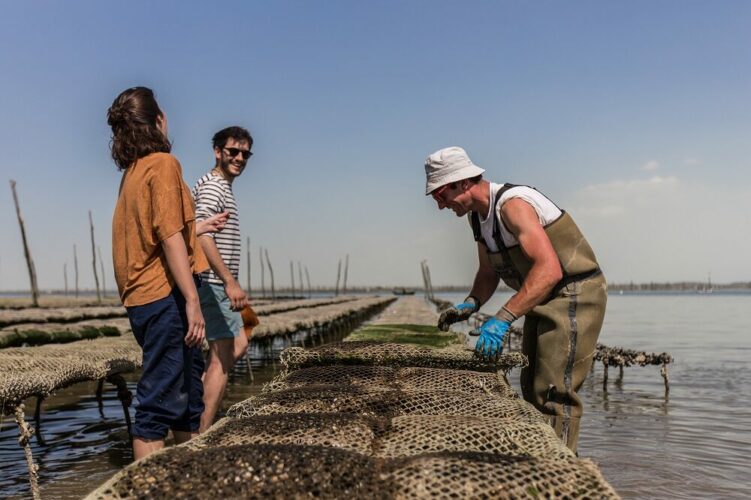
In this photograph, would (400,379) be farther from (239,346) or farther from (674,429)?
(674,429)

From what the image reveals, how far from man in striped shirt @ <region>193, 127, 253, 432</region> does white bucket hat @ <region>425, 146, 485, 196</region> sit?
4.45 feet

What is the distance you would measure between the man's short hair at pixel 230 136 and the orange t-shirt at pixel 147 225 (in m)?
1.41

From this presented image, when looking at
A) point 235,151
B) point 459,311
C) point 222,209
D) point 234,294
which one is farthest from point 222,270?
point 459,311

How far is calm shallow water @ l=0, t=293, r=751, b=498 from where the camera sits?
5.05 m

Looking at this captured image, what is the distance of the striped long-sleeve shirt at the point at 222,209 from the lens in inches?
167

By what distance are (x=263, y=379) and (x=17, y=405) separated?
293 inches

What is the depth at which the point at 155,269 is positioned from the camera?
292 centimetres

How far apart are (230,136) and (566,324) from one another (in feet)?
8.45

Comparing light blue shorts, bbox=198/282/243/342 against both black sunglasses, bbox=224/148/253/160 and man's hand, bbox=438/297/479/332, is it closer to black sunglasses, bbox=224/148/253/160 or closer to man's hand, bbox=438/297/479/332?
black sunglasses, bbox=224/148/253/160

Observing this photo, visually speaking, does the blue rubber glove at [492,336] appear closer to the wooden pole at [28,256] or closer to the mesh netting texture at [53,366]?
the mesh netting texture at [53,366]

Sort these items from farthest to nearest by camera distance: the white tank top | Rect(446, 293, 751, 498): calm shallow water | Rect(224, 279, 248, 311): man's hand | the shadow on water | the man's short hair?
Rect(446, 293, 751, 498): calm shallow water → the shadow on water → the man's short hair → Rect(224, 279, 248, 311): man's hand → the white tank top

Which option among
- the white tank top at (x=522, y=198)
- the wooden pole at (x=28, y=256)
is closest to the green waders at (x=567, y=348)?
the white tank top at (x=522, y=198)

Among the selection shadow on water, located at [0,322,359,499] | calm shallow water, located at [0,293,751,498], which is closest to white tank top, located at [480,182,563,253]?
calm shallow water, located at [0,293,751,498]

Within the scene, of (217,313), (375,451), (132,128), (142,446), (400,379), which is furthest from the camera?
(217,313)
